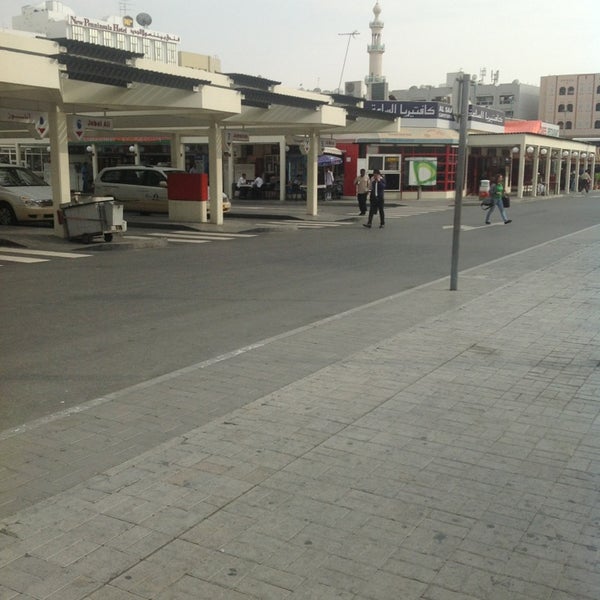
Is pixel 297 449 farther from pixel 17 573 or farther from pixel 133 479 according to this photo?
pixel 17 573

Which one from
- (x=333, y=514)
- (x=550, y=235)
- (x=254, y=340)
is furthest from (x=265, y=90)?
(x=333, y=514)

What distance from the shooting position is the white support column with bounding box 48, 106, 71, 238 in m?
17.9

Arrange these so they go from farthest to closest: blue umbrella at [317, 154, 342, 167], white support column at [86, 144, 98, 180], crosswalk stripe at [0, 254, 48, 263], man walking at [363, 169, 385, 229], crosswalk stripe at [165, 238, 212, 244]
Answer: white support column at [86, 144, 98, 180] < blue umbrella at [317, 154, 342, 167] < man walking at [363, 169, 385, 229] < crosswalk stripe at [165, 238, 212, 244] < crosswalk stripe at [0, 254, 48, 263]

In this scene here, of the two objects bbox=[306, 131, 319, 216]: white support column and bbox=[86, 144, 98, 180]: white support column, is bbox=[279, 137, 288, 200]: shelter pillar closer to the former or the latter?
bbox=[306, 131, 319, 216]: white support column

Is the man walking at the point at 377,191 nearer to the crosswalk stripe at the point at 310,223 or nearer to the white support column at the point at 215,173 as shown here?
the crosswalk stripe at the point at 310,223

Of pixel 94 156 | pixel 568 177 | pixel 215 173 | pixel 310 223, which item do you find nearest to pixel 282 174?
pixel 94 156

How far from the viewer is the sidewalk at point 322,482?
10.7 ft

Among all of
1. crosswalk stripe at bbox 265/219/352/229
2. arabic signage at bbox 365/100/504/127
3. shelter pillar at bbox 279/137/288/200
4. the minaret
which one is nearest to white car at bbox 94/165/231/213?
crosswalk stripe at bbox 265/219/352/229

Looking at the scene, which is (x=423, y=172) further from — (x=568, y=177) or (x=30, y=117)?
(x=30, y=117)

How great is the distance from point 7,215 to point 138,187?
639cm

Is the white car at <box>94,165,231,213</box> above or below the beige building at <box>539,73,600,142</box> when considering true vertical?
below

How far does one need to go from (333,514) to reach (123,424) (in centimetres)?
203

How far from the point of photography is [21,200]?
20.9 meters

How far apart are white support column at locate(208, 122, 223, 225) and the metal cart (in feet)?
18.6
